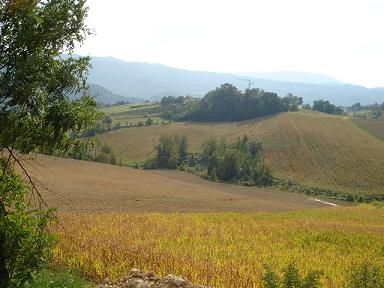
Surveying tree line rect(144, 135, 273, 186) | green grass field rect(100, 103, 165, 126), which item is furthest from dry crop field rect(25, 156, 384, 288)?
green grass field rect(100, 103, 165, 126)

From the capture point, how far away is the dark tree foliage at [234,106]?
153000 millimetres

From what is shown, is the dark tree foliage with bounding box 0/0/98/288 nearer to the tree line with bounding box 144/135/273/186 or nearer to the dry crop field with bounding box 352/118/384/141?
the tree line with bounding box 144/135/273/186

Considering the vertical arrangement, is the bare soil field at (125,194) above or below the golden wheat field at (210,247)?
below

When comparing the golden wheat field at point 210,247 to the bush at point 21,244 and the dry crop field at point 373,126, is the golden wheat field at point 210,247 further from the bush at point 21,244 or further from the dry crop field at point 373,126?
the dry crop field at point 373,126

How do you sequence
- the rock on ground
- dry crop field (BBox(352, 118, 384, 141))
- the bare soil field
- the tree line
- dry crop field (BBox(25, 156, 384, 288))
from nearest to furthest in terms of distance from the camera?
the rock on ground → dry crop field (BBox(25, 156, 384, 288)) → the bare soil field → the tree line → dry crop field (BBox(352, 118, 384, 141))

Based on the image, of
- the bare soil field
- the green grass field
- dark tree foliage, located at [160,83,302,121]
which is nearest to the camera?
the bare soil field

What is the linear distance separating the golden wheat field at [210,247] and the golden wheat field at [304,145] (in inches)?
2439

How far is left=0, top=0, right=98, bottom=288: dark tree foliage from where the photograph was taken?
10.0 meters

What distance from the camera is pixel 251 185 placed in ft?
322

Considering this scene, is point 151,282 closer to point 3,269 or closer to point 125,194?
point 3,269

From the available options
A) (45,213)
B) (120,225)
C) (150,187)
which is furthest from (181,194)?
(45,213)

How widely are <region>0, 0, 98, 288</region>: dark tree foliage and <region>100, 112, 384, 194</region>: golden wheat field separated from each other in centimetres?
8912

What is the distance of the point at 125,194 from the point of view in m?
56.2

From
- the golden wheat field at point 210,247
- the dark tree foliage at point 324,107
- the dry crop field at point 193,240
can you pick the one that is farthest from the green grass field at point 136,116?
the golden wheat field at point 210,247
